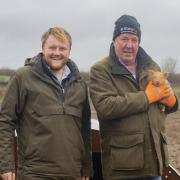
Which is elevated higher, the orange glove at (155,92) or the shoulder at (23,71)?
the shoulder at (23,71)

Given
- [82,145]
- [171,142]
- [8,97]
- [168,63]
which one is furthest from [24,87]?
[168,63]

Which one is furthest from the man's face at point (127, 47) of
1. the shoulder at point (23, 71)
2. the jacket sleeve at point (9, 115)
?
the jacket sleeve at point (9, 115)

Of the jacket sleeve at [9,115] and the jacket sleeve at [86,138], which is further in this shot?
the jacket sleeve at [86,138]

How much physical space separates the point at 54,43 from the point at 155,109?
91cm

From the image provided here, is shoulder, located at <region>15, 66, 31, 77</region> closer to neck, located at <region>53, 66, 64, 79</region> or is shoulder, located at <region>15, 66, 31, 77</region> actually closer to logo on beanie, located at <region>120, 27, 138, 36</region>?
neck, located at <region>53, 66, 64, 79</region>

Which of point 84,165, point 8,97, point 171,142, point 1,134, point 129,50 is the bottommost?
point 171,142

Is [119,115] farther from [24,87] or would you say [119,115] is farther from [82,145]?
[24,87]

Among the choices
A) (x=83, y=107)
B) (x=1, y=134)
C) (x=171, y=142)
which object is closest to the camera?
(x=1, y=134)

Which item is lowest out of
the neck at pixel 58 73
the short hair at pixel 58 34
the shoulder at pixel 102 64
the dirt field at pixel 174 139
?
the dirt field at pixel 174 139

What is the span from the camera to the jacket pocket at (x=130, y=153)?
388 cm

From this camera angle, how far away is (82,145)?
3.85 m

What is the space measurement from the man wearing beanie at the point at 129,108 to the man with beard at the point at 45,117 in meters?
0.25

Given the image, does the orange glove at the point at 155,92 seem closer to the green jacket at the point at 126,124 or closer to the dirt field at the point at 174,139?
the green jacket at the point at 126,124

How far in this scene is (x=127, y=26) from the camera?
407 centimetres
